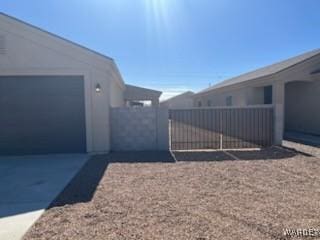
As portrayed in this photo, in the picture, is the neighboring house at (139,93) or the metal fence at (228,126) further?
the neighboring house at (139,93)

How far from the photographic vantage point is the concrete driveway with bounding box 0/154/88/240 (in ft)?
13.4

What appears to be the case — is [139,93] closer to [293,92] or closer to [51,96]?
[293,92]

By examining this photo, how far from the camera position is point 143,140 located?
32.7 ft

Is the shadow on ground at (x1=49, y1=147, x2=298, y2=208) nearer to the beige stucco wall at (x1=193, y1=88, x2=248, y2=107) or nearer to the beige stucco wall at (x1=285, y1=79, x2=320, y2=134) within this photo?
the beige stucco wall at (x1=285, y1=79, x2=320, y2=134)

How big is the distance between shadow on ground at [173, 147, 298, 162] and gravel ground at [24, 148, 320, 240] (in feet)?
2.31

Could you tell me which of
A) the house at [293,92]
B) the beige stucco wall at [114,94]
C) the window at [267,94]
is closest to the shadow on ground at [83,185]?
the beige stucco wall at [114,94]

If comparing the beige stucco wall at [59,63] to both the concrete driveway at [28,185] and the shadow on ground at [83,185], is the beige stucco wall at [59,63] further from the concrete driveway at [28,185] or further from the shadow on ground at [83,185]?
the shadow on ground at [83,185]

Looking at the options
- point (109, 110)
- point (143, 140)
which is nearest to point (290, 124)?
point (143, 140)

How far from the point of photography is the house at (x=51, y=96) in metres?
9.24

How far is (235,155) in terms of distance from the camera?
909 cm

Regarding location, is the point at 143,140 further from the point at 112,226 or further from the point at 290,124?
the point at 290,124

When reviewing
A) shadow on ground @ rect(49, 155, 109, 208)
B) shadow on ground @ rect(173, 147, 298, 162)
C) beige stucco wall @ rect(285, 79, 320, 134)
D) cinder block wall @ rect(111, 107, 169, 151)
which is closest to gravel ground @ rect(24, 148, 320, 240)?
shadow on ground @ rect(49, 155, 109, 208)

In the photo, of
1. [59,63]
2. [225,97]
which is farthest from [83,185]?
[225,97]

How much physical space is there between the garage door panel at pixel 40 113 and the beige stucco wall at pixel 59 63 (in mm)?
264
